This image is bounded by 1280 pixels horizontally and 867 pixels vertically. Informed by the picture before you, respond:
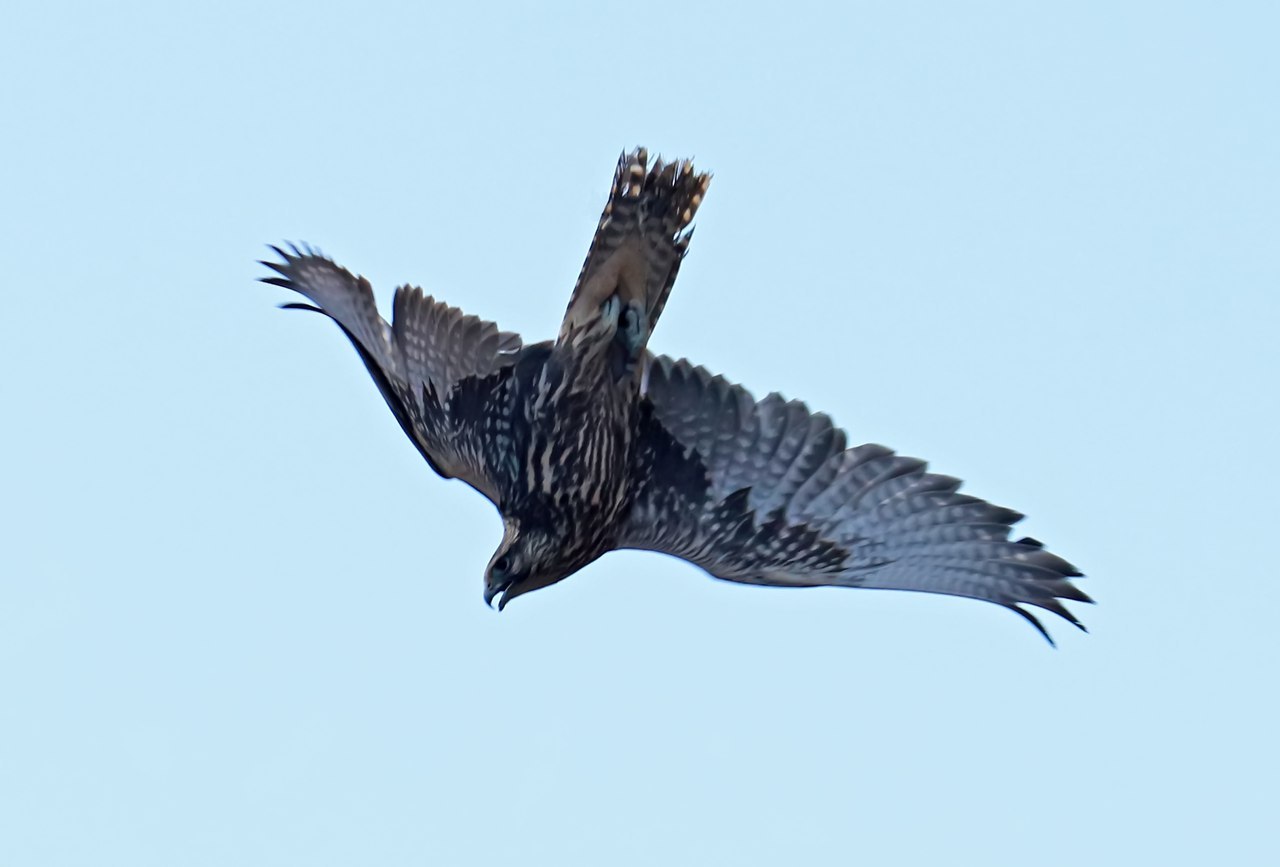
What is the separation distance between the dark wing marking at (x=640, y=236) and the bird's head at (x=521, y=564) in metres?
1.02

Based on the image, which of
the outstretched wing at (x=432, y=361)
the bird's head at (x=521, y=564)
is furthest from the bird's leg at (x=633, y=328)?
the bird's head at (x=521, y=564)

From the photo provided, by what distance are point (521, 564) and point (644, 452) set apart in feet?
3.14

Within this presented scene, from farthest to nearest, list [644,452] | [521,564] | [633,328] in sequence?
[644,452] → [633,328] → [521,564]

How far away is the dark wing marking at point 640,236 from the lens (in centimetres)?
1103

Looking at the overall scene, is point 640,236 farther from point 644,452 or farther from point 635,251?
point 644,452

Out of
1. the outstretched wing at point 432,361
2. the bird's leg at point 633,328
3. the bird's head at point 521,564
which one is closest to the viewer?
the bird's head at point 521,564

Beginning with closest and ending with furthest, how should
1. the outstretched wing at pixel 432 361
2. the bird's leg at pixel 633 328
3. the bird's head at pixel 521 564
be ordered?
the bird's head at pixel 521 564
the bird's leg at pixel 633 328
the outstretched wing at pixel 432 361

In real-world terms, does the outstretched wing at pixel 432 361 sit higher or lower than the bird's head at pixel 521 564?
higher

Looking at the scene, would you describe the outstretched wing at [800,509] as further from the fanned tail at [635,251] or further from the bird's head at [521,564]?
the bird's head at [521,564]

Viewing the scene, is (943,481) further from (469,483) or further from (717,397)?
(469,483)

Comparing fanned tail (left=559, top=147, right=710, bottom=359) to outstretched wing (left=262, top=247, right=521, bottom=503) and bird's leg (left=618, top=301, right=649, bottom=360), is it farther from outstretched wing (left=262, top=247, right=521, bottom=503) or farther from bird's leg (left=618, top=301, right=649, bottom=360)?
outstretched wing (left=262, top=247, right=521, bottom=503)

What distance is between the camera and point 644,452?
11.6 meters

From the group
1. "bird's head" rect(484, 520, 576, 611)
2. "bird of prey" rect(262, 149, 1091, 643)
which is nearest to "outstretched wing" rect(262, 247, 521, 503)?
→ "bird of prey" rect(262, 149, 1091, 643)

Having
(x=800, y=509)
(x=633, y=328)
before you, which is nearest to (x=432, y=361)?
(x=633, y=328)
